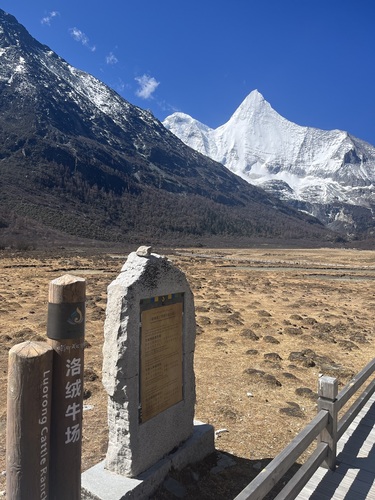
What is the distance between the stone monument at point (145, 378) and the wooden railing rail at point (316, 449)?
1.46m

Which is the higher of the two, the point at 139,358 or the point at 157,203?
the point at 157,203

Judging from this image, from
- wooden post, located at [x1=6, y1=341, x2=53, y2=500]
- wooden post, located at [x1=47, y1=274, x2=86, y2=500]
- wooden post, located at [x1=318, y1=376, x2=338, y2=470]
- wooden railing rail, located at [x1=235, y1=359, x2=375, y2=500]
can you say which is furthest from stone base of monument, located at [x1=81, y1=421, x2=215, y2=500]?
wooden post, located at [x1=6, y1=341, x2=53, y2=500]

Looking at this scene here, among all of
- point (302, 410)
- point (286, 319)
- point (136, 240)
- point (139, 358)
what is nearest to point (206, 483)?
point (139, 358)

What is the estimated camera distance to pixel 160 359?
18.0 ft

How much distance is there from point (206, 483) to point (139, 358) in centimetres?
205

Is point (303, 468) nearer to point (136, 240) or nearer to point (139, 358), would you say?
point (139, 358)

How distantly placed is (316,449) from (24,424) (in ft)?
12.6

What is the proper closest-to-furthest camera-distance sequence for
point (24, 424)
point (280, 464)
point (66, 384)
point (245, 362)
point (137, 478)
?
1. point (24, 424)
2. point (66, 384)
3. point (280, 464)
4. point (137, 478)
5. point (245, 362)

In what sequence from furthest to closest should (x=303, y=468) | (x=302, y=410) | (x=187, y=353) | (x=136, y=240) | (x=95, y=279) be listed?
(x=136, y=240) → (x=95, y=279) → (x=302, y=410) → (x=187, y=353) → (x=303, y=468)

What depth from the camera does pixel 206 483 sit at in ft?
18.8

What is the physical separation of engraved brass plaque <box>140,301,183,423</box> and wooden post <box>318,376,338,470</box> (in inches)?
73.2

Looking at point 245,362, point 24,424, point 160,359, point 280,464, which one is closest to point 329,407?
point 280,464

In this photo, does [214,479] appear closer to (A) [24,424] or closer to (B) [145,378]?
(B) [145,378]

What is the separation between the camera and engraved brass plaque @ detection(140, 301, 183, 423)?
5.22 m
